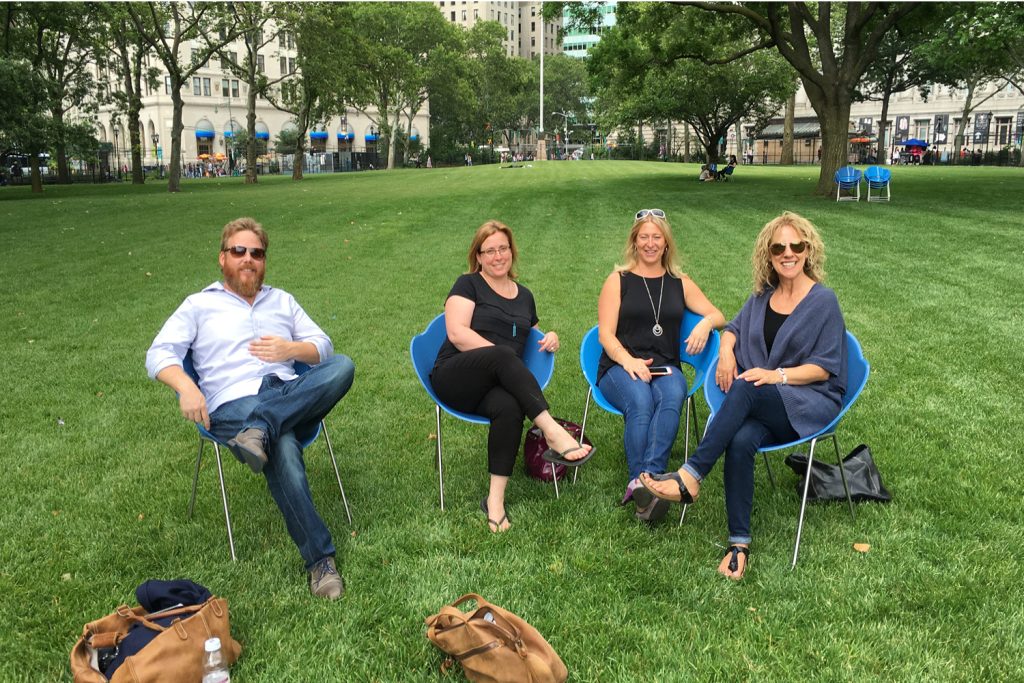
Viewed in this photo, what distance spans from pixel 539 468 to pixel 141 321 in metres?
5.92

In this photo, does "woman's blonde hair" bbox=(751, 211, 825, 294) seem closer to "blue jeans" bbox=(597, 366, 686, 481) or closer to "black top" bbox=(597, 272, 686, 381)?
"black top" bbox=(597, 272, 686, 381)

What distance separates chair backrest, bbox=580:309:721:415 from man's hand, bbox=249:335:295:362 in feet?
5.78

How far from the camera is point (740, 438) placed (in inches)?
147

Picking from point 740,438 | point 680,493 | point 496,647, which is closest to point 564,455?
point 680,493

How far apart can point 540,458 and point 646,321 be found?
1049 millimetres

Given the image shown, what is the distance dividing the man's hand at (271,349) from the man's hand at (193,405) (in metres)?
0.41

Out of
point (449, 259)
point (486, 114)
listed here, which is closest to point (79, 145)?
point (449, 259)

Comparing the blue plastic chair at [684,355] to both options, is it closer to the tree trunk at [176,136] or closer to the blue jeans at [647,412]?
the blue jeans at [647,412]

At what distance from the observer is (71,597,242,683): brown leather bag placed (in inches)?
104

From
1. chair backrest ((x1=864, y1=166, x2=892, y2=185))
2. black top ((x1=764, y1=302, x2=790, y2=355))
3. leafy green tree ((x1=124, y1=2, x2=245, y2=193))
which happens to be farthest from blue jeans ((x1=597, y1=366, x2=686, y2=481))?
leafy green tree ((x1=124, y1=2, x2=245, y2=193))

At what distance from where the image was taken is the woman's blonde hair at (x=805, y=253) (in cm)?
411

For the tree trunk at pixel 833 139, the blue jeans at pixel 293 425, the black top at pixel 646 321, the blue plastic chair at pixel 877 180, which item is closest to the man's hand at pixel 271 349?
the blue jeans at pixel 293 425

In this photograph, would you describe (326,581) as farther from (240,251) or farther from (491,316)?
(491,316)

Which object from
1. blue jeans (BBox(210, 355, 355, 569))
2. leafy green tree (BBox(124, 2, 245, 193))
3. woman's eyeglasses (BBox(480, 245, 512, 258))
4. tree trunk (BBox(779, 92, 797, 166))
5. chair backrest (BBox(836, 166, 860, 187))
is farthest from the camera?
tree trunk (BBox(779, 92, 797, 166))
